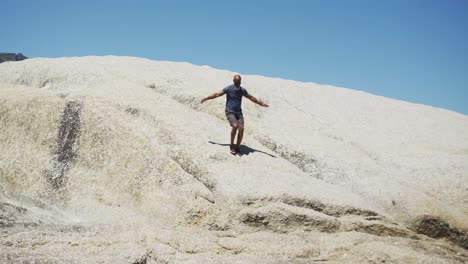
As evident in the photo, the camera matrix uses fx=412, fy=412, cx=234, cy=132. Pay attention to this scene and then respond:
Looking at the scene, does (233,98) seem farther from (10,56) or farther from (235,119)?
(10,56)

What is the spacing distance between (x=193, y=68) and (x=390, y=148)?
1309 centimetres

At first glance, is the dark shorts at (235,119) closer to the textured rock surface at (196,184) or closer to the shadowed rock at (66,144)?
the textured rock surface at (196,184)

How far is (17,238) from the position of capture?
962 cm

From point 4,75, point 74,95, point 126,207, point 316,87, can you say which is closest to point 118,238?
point 126,207

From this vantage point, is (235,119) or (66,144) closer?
(235,119)

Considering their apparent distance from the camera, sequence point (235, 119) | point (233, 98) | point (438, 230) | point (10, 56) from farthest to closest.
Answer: point (10, 56), point (233, 98), point (235, 119), point (438, 230)

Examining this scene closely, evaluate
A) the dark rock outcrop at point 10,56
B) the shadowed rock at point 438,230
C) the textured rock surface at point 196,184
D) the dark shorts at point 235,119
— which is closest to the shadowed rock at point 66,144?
the textured rock surface at point 196,184

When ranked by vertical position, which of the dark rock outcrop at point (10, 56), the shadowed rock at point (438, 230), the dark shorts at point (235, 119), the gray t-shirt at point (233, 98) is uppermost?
the dark rock outcrop at point (10, 56)

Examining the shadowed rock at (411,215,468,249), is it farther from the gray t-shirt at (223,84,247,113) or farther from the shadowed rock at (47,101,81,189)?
the shadowed rock at (47,101,81,189)

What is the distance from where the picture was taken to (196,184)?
1352cm

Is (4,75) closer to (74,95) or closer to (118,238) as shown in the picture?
(74,95)

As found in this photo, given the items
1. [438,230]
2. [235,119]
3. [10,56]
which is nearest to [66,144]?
[235,119]

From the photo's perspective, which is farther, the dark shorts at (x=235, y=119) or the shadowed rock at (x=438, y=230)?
the dark shorts at (x=235, y=119)

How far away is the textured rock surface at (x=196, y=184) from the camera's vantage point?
34.8 feet
